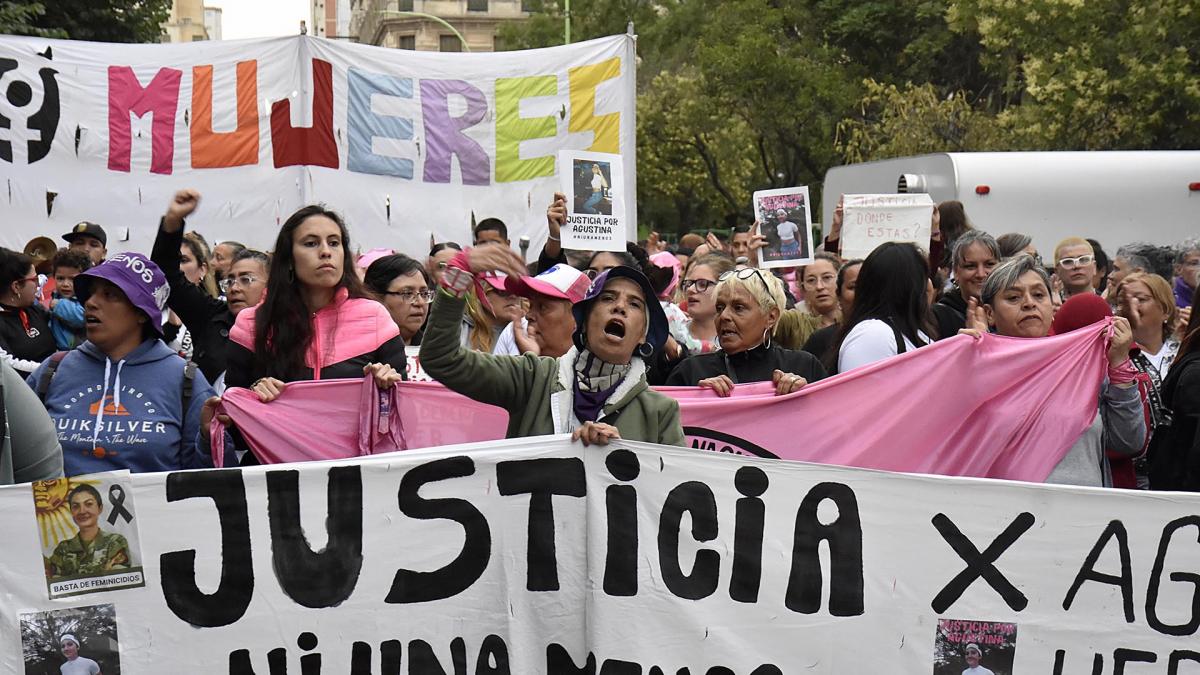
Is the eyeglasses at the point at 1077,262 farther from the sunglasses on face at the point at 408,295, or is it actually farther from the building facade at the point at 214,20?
the building facade at the point at 214,20

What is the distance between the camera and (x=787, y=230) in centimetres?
845

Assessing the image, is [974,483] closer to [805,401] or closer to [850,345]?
[805,401]

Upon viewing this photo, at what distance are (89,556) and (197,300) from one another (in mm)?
1805

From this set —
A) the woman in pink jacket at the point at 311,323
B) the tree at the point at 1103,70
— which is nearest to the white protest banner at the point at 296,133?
the woman in pink jacket at the point at 311,323

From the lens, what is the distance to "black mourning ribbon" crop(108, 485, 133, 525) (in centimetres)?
378

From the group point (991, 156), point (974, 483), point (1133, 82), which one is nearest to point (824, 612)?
point (974, 483)

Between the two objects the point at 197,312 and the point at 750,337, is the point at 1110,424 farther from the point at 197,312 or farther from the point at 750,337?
the point at 197,312

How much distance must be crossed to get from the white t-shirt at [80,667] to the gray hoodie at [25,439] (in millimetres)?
488

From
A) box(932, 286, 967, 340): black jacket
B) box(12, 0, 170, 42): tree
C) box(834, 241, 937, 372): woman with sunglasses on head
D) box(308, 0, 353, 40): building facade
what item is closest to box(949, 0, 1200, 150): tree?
box(12, 0, 170, 42): tree

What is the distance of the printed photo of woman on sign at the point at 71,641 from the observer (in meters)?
3.72

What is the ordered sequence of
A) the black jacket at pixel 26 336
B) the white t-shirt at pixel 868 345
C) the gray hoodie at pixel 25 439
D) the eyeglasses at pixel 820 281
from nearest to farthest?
the gray hoodie at pixel 25 439
the white t-shirt at pixel 868 345
the eyeglasses at pixel 820 281
the black jacket at pixel 26 336

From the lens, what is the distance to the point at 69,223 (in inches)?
340

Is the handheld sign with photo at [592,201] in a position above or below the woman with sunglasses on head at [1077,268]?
above

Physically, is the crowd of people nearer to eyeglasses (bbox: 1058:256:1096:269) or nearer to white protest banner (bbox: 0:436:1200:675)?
white protest banner (bbox: 0:436:1200:675)
